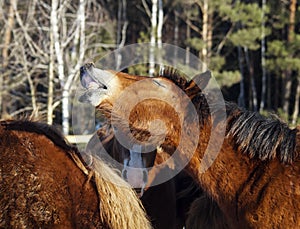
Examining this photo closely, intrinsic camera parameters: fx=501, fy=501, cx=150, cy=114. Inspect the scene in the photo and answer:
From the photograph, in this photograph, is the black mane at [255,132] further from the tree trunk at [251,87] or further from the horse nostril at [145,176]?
the tree trunk at [251,87]

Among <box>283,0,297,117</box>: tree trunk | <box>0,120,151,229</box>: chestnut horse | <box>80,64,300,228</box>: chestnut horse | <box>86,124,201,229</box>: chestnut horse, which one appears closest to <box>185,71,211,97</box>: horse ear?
<box>80,64,300,228</box>: chestnut horse

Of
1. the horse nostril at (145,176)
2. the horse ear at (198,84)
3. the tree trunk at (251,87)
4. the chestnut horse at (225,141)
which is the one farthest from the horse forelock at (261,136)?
the tree trunk at (251,87)

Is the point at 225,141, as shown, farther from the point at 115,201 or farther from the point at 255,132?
the point at 115,201

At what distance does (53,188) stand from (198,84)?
122 cm

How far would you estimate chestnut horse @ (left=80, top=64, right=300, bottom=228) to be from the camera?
10.4ft

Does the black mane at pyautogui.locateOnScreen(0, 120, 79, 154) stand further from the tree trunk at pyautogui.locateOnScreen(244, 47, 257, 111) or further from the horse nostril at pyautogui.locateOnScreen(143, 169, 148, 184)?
the tree trunk at pyautogui.locateOnScreen(244, 47, 257, 111)

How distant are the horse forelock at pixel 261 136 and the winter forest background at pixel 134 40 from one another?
28.8ft

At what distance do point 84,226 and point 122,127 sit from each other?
0.92 m

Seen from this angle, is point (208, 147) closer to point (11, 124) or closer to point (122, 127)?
point (122, 127)

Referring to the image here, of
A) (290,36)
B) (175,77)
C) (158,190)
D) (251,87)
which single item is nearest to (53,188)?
(175,77)

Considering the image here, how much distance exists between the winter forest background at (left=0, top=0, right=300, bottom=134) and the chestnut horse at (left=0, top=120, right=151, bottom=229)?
9.02m

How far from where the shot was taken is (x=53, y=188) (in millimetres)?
2619

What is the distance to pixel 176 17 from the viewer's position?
27.0m

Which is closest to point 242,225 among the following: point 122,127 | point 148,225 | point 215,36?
point 148,225
